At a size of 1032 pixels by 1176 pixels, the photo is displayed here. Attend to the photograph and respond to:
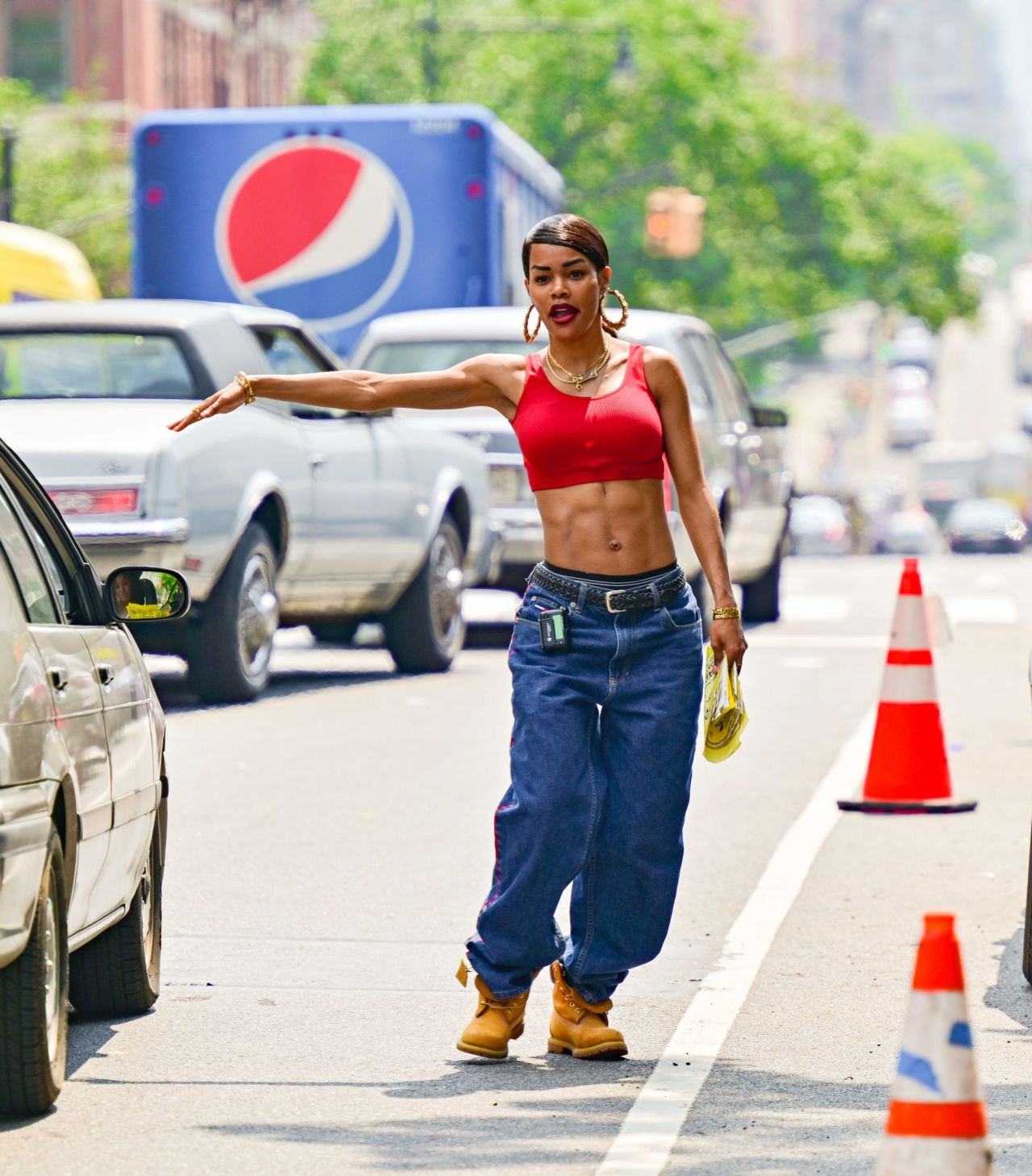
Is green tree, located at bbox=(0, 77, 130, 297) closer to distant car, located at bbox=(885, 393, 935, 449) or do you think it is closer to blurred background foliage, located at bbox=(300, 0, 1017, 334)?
blurred background foliage, located at bbox=(300, 0, 1017, 334)

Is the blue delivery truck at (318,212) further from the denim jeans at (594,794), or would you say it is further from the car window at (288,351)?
the denim jeans at (594,794)

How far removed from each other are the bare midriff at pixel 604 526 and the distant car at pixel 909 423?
125360mm

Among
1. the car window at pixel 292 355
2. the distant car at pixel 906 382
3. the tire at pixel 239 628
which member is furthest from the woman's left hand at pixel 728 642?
the distant car at pixel 906 382

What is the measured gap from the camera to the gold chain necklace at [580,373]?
19.5 feet

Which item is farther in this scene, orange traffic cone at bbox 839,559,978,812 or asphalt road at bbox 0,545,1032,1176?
orange traffic cone at bbox 839,559,978,812

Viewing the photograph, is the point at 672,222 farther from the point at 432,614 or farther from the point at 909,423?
the point at 909,423

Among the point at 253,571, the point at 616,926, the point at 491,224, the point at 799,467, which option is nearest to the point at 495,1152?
the point at 616,926

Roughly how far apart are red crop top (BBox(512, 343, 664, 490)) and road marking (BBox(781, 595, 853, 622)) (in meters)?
14.5

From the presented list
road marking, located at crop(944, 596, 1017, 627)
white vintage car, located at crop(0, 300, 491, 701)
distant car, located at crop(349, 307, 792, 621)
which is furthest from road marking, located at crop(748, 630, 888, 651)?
white vintage car, located at crop(0, 300, 491, 701)

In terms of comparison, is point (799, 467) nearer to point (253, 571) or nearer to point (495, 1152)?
point (253, 571)

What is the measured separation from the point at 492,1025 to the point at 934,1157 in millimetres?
2283

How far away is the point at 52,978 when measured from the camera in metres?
5.26

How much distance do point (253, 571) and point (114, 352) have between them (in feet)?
4.02

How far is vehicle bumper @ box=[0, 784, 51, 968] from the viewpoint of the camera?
15.7ft
